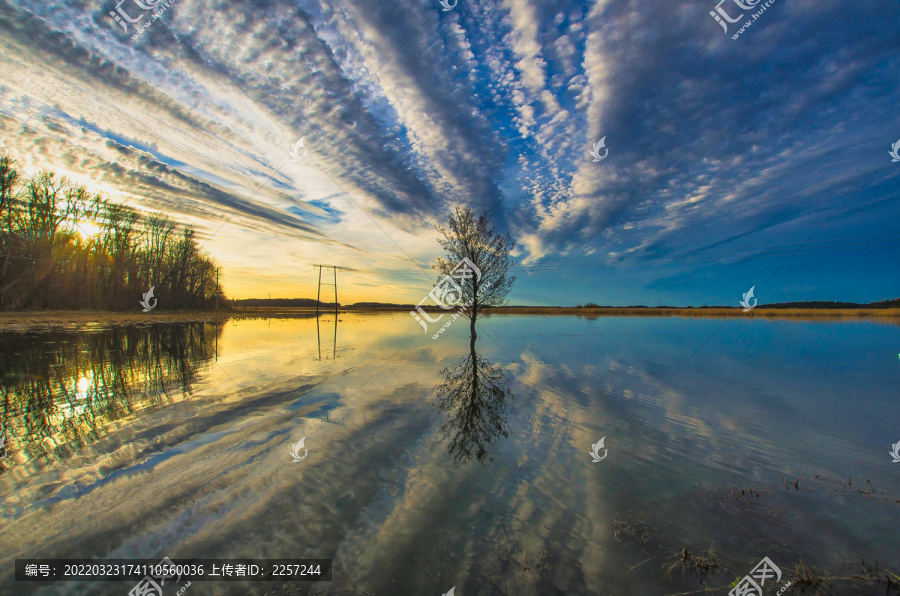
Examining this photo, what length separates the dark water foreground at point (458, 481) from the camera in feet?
11.4

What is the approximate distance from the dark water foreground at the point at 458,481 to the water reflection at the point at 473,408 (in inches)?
3.1

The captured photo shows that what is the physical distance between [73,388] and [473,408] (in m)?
12.1

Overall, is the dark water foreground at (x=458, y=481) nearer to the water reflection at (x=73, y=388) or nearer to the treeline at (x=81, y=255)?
the water reflection at (x=73, y=388)

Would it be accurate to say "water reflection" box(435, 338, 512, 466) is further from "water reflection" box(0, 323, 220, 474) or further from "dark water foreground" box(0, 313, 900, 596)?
"water reflection" box(0, 323, 220, 474)

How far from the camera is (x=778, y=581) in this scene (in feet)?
11.0

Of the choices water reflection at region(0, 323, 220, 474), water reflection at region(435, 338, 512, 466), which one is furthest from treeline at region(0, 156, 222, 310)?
water reflection at region(435, 338, 512, 466)

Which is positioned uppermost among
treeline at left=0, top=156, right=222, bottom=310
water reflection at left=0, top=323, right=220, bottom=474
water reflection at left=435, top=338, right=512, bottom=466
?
treeline at left=0, top=156, right=222, bottom=310

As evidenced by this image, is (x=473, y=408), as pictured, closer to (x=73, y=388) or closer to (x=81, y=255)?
(x=73, y=388)

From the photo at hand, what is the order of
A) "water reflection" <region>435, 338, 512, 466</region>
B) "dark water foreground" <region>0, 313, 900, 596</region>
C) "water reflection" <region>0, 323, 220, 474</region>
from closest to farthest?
"dark water foreground" <region>0, 313, 900, 596</region> → "water reflection" <region>0, 323, 220, 474</region> → "water reflection" <region>435, 338, 512, 466</region>

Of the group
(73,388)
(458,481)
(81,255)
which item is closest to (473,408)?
(458,481)

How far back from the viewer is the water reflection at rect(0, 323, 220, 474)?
6.20 meters

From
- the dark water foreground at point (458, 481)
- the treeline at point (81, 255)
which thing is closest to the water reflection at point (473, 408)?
the dark water foreground at point (458, 481)

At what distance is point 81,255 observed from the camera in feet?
150

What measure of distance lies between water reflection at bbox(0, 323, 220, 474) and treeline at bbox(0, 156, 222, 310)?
31.3 metres
